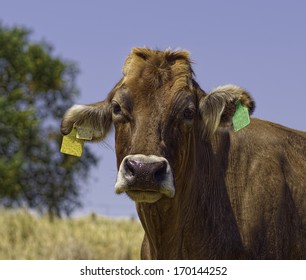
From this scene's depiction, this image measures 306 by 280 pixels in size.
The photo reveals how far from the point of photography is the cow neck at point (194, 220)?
820cm

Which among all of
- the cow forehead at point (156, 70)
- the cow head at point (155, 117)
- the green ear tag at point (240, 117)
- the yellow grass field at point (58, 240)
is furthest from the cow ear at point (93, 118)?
the yellow grass field at point (58, 240)

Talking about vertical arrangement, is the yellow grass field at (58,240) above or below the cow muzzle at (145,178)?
below

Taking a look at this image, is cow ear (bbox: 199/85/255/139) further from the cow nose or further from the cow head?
the cow nose

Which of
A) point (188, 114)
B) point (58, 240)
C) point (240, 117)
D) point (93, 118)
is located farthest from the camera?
point (58, 240)

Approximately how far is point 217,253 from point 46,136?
33.2 m

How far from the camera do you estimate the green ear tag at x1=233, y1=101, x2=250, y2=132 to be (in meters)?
8.32

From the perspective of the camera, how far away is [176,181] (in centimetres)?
806

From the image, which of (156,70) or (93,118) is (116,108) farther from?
(93,118)

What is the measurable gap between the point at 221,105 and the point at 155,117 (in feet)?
3.24

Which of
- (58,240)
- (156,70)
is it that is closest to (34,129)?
(58,240)

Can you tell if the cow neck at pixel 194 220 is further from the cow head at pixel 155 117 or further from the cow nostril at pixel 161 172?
the cow nostril at pixel 161 172

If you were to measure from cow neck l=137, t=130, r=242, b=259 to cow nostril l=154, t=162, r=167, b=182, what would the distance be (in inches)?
32.5

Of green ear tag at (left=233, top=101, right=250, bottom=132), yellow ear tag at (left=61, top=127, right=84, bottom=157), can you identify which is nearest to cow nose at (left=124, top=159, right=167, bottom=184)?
green ear tag at (left=233, top=101, right=250, bottom=132)

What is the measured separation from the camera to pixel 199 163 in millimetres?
8578
